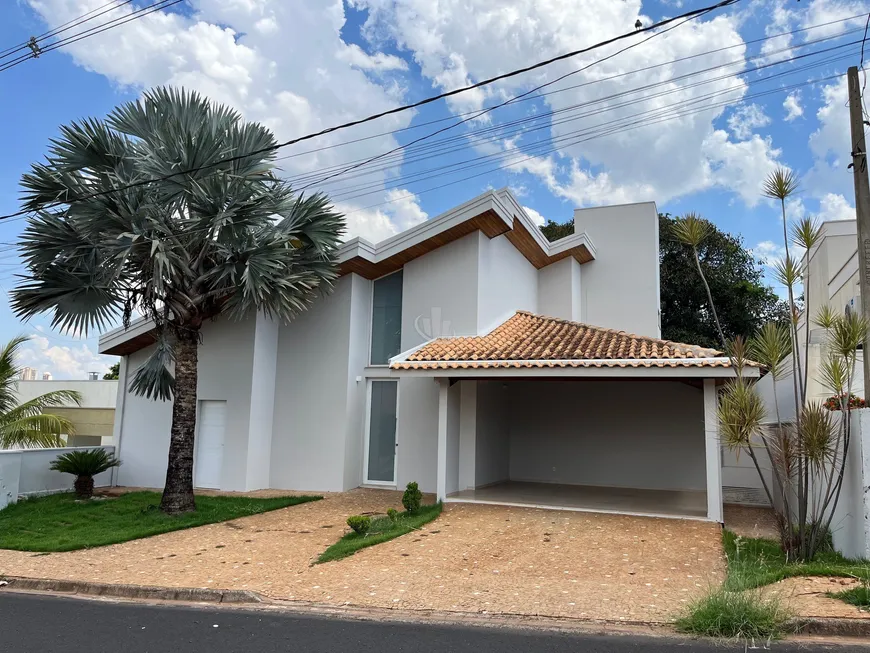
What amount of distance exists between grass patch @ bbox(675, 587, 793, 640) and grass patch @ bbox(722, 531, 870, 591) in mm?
347

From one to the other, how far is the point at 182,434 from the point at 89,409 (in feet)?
44.0

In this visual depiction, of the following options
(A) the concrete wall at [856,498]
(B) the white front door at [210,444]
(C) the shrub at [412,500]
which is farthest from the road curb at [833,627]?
(B) the white front door at [210,444]

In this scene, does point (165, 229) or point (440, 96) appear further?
point (165, 229)

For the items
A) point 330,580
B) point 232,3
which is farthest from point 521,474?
point 232,3

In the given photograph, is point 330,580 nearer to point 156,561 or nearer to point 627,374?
point 156,561

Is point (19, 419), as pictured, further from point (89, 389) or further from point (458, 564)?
point (89, 389)

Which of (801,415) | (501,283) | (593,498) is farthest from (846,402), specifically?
(501,283)

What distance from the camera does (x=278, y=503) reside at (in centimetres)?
1262

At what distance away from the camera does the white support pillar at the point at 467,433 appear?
13703mm

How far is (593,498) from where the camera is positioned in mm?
13141

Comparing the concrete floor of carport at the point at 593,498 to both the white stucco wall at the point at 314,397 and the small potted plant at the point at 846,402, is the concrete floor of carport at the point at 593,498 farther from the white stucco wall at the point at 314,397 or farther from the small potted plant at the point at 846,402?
the small potted plant at the point at 846,402

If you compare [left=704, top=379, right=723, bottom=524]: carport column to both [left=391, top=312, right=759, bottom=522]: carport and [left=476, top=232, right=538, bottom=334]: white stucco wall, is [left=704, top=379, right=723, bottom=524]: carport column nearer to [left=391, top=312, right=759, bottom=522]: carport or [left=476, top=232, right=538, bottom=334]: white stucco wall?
[left=391, top=312, right=759, bottom=522]: carport

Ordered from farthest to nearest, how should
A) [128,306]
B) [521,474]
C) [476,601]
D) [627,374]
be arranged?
[521,474]
[128,306]
[627,374]
[476,601]

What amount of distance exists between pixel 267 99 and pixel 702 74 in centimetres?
811
